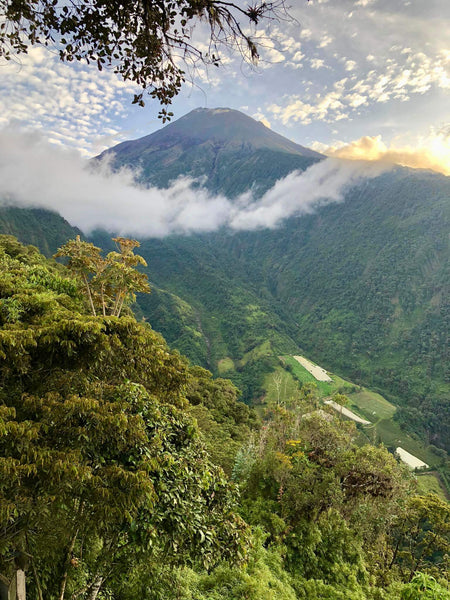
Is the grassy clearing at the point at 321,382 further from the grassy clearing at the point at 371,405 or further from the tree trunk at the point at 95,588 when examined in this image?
the tree trunk at the point at 95,588

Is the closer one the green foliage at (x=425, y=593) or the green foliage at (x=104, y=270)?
the green foliage at (x=425, y=593)

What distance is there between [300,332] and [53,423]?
17247cm

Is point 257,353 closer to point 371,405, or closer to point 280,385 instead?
point 280,385

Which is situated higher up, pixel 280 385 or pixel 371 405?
pixel 280 385

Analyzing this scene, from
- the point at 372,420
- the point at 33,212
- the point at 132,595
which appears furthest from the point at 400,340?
the point at 33,212

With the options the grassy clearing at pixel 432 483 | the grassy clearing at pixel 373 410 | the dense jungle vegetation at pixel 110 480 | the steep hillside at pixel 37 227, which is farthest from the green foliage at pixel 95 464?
the steep hillside at pixel 37 227

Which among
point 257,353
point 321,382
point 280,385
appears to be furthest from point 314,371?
point 280,385

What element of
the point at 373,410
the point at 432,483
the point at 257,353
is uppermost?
the point at 257,353

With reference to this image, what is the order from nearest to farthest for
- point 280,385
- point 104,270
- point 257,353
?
point 104,270 < point 280,385 < point 257,353

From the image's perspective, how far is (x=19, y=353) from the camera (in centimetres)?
459

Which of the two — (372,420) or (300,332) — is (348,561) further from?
(300,332)

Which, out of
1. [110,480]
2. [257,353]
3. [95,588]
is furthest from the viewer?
[257,353]

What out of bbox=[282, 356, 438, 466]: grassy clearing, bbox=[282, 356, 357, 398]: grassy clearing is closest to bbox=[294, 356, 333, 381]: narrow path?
bbox=[282, 356, 357, 398]: grassy clearing

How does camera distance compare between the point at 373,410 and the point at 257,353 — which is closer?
the point at 373,410
